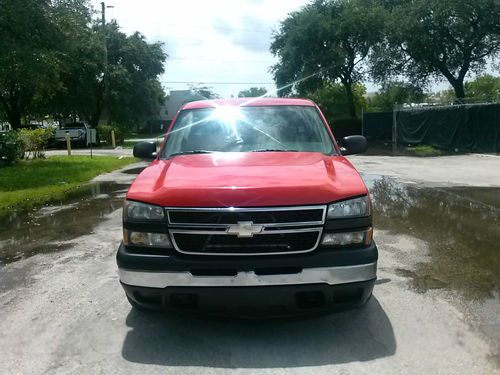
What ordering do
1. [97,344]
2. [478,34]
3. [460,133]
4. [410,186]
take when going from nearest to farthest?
[97,344] → [410,186] → [460,133] → [478,34]

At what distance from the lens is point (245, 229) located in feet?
11.3

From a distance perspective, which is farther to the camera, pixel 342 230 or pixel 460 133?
pixel 460 133

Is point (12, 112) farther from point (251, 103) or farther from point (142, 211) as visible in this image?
point (142, 211)

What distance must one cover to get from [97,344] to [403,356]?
2.18 m

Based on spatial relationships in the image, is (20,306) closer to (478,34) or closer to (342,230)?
(342,230)

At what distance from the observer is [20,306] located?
4633 mm

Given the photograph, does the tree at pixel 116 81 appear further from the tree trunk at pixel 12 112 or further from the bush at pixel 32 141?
the bush at pixel 32 141

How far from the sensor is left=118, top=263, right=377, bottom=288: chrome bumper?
3428 millimetres

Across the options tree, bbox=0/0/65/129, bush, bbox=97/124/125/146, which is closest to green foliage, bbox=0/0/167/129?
tree, bbox=0/0/65/129

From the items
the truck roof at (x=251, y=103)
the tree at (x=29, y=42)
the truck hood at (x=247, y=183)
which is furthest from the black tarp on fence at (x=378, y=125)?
the truck hood at (x=247, y=183)

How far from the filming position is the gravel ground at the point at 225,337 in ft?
11.2

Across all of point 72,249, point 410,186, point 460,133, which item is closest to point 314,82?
point 460,133

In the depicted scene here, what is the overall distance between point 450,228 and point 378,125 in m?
28.0

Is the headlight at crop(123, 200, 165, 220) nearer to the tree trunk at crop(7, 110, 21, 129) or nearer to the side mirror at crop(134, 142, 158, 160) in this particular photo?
the side mirror at crop(134, 142, 158, 160)
